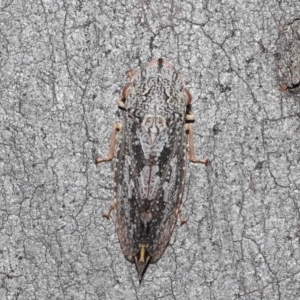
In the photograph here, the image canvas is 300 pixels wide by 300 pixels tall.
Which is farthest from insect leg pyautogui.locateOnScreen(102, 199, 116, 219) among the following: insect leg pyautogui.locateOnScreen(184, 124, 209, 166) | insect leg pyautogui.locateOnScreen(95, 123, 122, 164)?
insect leg pyautogui.locateOnScreen(184, 124, 209, 166)

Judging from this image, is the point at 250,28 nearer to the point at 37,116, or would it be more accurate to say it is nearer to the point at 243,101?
the point at 243,101

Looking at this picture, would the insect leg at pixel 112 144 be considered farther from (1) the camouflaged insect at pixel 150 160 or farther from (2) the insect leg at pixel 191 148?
(2) the insect leg at pixel 191 148

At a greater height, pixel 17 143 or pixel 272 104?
pixel 272 104

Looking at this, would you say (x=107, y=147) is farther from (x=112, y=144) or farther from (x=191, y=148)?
(x=191, y=148)

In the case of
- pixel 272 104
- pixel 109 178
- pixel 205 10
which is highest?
pixel 205 10

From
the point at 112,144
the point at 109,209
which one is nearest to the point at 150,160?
the point at 112,144

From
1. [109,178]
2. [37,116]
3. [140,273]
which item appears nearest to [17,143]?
[37,116]

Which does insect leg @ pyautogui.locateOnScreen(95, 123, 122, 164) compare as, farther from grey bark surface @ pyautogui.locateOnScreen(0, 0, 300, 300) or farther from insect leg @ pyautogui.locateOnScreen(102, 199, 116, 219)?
insect leg @ pyautogui.locateOnScreen(102, 199, 116, 219)
